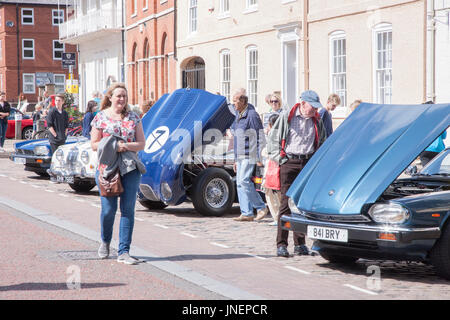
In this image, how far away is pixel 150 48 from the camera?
37.8 meters

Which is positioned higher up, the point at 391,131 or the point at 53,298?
the point at 391,131

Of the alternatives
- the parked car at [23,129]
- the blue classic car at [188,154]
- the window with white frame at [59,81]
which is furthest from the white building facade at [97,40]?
the blue classic car at [188,154]

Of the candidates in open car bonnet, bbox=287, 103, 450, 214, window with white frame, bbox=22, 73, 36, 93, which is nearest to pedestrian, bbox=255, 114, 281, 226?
open car bonnet, bbox=287, 103, 450, 214

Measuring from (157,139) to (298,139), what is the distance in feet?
13.0

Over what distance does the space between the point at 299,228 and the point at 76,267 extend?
2.22 m

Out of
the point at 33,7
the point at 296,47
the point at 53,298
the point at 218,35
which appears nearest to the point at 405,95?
the point at 296,47

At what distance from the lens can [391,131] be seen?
8336 mm

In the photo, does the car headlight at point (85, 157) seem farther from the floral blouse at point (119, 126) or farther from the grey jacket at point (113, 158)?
the grey jacket at point (113, 158)

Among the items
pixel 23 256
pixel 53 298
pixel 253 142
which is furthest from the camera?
pixel 253 142

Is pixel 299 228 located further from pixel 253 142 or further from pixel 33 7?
pixel 33 7

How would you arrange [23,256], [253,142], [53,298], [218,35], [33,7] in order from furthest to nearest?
[33,7] < [218,35] < [253,142] < [23,256] < [53,298]

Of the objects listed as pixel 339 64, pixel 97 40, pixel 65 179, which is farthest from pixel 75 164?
pixel 97 40

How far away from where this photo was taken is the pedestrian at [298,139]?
9219 mm

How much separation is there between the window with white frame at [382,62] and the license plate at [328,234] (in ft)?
41.9
